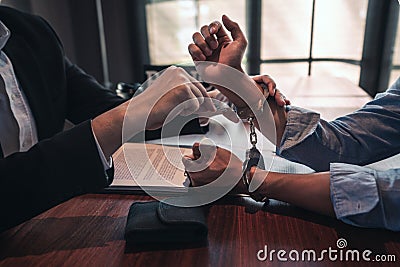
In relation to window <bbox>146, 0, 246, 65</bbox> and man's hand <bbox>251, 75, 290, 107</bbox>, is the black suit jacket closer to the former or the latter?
man's hand <bbox>251, 75, 290, 107</bbox>

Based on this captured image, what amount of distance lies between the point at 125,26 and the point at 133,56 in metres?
0.19

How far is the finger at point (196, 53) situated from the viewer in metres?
0.67

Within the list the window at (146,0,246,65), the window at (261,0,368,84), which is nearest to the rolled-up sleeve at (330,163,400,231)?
the window at (261,0,368,84)

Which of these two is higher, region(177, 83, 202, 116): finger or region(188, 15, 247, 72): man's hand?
region(188, 15, 247, 72): man's hand

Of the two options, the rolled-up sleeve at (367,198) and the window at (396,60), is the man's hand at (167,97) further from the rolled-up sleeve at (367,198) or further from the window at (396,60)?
the window at (396,60)

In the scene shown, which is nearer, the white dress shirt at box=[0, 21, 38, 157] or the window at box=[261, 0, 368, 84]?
the white dress shirt at box=[0, 21, 38, 157]

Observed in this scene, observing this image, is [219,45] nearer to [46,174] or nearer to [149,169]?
A: [149,169]

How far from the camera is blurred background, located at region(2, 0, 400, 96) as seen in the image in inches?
74.9

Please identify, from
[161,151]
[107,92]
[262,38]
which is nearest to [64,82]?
[107,92]

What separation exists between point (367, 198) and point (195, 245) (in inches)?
10.6

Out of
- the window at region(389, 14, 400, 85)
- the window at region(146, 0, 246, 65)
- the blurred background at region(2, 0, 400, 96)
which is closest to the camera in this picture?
the window at region(389, 14, 400, 85)

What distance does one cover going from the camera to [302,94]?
1.70 meters

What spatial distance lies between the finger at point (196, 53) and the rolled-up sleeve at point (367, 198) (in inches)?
12.6

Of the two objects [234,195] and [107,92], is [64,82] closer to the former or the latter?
[107,92]
